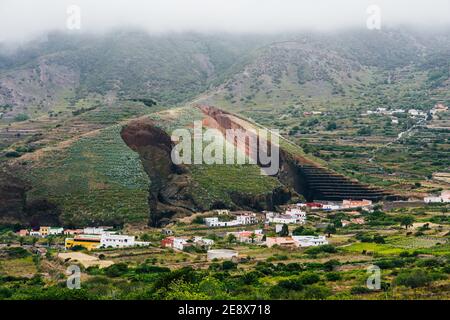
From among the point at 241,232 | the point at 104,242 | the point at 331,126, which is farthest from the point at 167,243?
the point at 331,126

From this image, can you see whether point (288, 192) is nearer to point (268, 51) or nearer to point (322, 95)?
point (322, 95)

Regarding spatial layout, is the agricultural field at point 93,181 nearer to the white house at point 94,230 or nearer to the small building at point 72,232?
the small building at point 72,232

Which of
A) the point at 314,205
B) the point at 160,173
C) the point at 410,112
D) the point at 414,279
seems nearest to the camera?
the point at 414,279

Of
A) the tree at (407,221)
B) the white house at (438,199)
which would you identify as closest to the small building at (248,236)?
the tree at (407,221)

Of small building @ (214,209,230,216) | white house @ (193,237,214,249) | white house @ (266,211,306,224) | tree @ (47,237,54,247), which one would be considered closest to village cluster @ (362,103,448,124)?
white house @ (266,211,306,224)

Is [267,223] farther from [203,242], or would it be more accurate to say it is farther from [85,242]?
[85,242]
